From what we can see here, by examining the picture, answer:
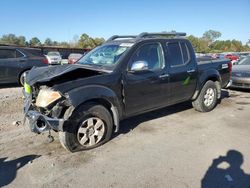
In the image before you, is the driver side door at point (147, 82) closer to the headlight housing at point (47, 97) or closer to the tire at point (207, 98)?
the headlight housing at point (47, 97)

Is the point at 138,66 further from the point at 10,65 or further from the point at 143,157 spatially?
the point at 10,65

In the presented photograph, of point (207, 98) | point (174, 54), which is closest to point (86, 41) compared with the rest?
point (207, 98)

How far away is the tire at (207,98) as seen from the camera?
6.64m

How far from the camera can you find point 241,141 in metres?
4.86

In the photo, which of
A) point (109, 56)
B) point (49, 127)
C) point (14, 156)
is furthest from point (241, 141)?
point (14, 156)

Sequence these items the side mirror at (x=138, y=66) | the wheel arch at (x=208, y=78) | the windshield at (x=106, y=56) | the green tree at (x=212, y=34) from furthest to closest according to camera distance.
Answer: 1. the green tree at (x=212, y=34)
2. the wheel arch at (x=208, y=78)
3. the windshield at (x=106, y=56)
4. the side mirror at (x=138, y=66)

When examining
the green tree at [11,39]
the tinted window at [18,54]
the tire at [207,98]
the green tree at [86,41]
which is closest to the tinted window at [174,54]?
the tire at [207,98]

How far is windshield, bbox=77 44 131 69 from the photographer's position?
16.3 ft

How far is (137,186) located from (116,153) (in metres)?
1.02

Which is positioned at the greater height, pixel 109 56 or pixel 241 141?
pixel 109 56

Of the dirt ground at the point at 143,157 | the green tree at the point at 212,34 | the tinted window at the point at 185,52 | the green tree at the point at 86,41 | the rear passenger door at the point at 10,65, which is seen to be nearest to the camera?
the dirt ground at the point at 143,157

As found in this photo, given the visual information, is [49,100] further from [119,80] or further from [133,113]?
[133,113]

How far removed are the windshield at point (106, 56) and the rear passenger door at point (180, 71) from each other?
1070 millimetres

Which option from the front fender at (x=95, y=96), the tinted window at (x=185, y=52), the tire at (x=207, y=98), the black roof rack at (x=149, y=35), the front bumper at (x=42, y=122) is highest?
the black roof rack at (x=149, y=35)
